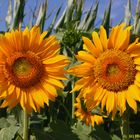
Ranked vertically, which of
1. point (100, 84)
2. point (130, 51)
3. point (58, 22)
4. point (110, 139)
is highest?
point (58, 22)

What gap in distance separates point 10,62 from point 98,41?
0.33 metres

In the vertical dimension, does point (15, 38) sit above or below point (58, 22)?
below

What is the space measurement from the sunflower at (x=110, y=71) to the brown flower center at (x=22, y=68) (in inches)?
5.4

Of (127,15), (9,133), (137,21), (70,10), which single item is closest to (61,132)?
(9,133)

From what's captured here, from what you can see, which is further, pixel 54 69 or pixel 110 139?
pixel 110 139

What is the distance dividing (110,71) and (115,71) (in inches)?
0.7

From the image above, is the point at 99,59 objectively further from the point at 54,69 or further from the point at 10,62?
the point at 10,62

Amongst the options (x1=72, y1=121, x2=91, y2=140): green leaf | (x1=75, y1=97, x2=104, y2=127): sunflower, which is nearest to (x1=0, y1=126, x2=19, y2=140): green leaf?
(x1=72, y1=121, x2=91, y2=140): green leaf

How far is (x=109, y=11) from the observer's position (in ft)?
13.8

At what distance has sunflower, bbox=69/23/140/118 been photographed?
188 cm

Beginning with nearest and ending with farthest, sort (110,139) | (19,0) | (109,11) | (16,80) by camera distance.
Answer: (16,80) < (110,139) < (109,11) < (19,0)

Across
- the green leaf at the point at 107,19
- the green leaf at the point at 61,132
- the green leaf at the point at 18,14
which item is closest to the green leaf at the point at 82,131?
the green leaf at the point at 61,132

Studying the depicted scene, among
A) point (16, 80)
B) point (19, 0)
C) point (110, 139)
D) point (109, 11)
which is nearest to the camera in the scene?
point (16, 80)

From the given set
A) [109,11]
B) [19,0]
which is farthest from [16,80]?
[19,0]
